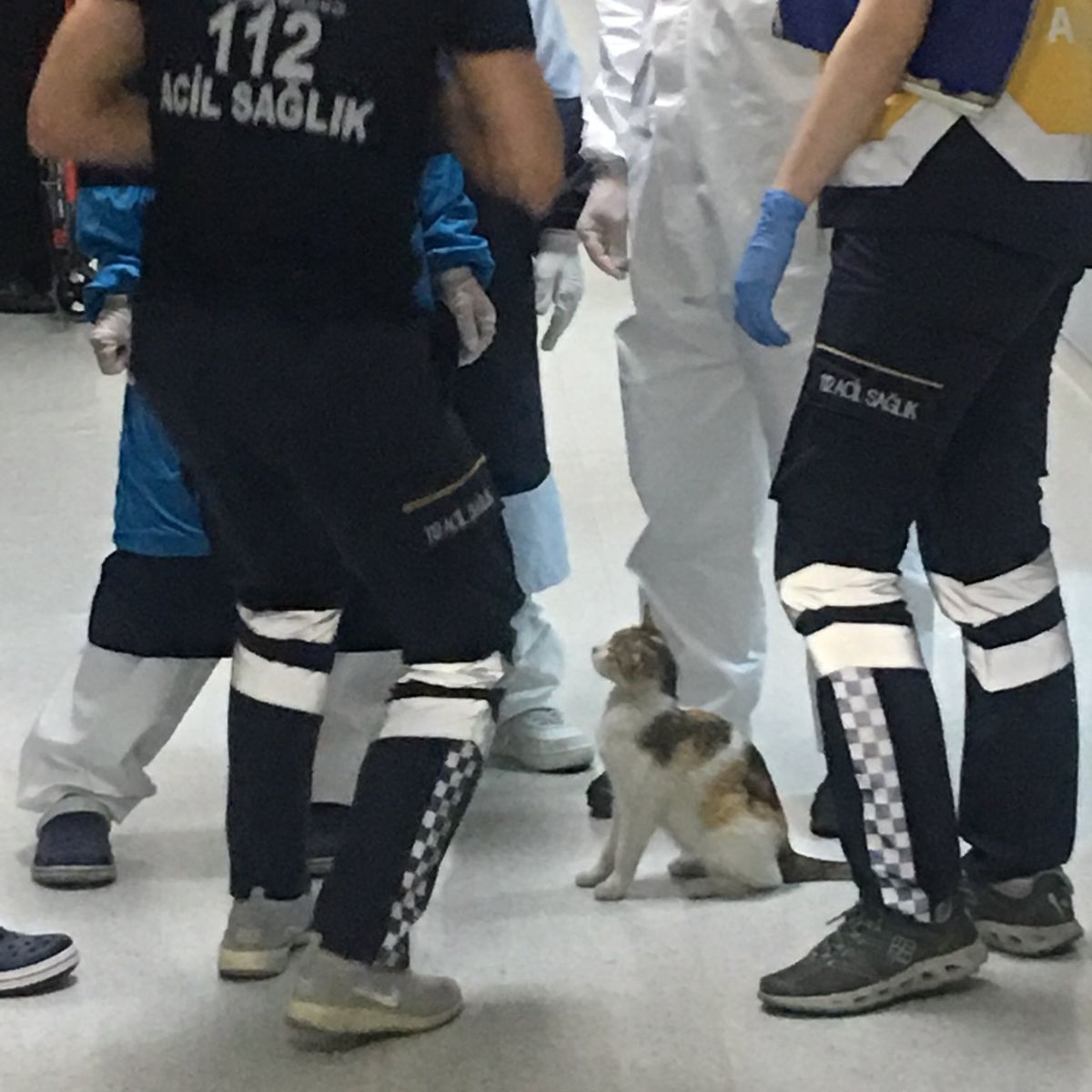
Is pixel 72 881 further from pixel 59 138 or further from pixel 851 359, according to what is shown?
pixel 851 359

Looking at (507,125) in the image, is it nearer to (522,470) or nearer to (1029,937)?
(522,470)

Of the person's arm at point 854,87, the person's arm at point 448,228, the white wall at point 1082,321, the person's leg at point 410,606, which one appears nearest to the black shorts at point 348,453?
the person's leg at point 410,606

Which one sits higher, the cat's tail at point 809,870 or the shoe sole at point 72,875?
the cat's tail at point 809,870

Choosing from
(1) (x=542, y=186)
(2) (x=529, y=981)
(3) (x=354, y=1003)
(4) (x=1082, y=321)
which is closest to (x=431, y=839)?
(3) (x=354, y=1003)

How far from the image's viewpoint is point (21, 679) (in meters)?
2.54

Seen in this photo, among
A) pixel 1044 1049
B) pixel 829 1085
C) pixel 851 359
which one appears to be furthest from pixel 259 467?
pixel 1044 1049

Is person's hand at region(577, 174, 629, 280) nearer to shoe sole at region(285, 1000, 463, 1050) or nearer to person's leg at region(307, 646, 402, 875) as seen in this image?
person's leg at region(307, 646, 402, 875)

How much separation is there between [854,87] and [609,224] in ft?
2.05

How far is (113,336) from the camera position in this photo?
1809mm

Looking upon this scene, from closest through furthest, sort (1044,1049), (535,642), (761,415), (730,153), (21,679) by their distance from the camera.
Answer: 1. (1044,1049)
2. (730,153)
3. (761,415)
4. (535,642)
5. (21,679)

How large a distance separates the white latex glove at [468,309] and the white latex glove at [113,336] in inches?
13.4

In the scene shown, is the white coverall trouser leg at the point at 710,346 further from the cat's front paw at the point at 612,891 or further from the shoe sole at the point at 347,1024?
the shoe sole at the point at 347,1024

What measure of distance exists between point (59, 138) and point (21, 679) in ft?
3.77

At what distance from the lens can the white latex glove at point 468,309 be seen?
1805mm
